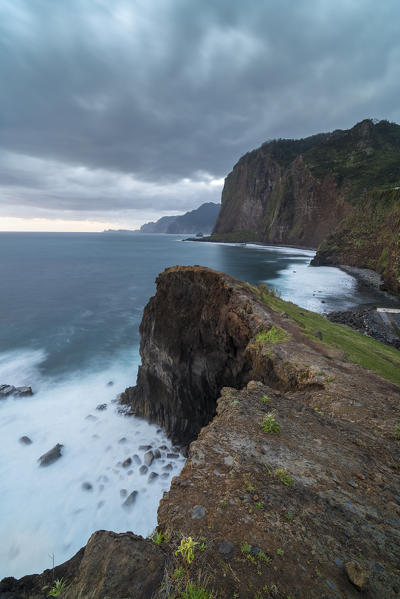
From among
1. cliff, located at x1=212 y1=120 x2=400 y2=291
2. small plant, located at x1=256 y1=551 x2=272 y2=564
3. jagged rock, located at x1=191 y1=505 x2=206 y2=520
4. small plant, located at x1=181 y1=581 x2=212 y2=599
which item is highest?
cliff, located at x1=212 y1=120 x2=400 y2=291

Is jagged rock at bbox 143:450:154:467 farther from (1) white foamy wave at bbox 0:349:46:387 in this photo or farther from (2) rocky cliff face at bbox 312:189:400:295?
(2) rocky cliff face at bbox 312:189:400:295

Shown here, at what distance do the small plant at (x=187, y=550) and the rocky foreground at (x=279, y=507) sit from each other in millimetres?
30

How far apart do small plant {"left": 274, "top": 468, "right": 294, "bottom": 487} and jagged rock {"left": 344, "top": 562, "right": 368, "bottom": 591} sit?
5.40 feet

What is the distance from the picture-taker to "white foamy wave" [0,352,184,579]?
13062 millimetres

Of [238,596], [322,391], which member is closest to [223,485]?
[238,596]

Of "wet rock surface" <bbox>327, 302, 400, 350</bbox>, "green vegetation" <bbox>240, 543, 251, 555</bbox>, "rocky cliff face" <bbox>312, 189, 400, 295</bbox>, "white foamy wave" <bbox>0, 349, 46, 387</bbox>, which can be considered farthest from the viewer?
"rocky cliff face" <bbox>312, 189, 400, 295</bbox>

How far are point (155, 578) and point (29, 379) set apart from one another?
29331mm

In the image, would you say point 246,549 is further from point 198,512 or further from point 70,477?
point 70,477

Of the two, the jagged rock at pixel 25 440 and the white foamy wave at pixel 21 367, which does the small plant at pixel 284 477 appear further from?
the white foamy wave at pixel 21 367

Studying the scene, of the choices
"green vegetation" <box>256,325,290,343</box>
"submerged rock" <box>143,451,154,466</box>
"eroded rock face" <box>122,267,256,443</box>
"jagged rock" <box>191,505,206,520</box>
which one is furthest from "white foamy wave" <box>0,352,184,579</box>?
"jagged rock" <box>191,505,206,520</box>

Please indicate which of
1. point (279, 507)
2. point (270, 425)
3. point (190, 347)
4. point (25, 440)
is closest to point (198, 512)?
point (279, 507)

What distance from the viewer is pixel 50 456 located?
17.3 m

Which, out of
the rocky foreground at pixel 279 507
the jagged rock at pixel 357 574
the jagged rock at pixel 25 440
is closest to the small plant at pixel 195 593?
the rocky foreground at pixel 279 507

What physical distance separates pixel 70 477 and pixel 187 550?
1632cm
